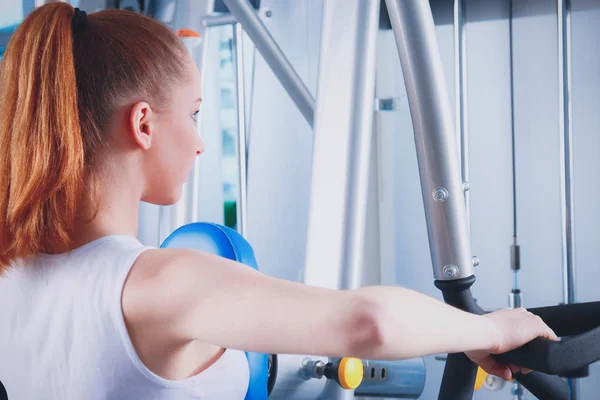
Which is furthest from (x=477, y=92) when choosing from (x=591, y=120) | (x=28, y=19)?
(x=28, y=19)

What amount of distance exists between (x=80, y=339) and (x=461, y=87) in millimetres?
1416

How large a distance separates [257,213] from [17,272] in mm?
1383

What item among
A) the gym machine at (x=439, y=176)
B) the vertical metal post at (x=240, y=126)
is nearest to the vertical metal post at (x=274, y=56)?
the vertical metal post at (x=240, y=126)

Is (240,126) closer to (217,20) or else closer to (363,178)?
(217,20)

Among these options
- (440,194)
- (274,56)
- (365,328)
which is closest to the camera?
(365,328)

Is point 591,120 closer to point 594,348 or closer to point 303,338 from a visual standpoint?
point 594,348

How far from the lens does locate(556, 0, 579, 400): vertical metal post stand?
67.7 inches

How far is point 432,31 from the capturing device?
1081 mm

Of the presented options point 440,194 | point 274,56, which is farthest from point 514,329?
point 274,56

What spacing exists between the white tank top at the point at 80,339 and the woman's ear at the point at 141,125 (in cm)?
12

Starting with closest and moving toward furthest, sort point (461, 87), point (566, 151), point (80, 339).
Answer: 1. point (80, 339)
2. point (566, 151)
3. point (461, 87)

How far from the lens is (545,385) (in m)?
0.89

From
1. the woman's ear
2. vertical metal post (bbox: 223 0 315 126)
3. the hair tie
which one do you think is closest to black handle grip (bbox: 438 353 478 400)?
the woman's ear

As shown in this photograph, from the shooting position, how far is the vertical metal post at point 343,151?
3.67ft
